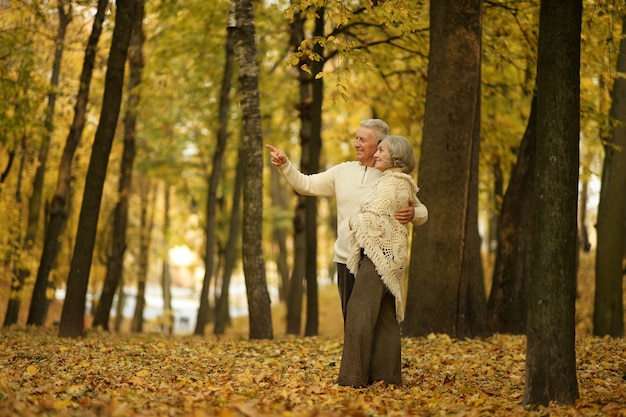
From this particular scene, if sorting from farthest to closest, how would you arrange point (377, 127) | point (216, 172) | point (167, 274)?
1. point (167, 274)
2. point (216, 172)
3. point (377, 127)

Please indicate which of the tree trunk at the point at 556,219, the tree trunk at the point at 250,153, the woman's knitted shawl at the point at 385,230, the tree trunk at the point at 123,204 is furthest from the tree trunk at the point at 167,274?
the tree trunk at the point at 556,219

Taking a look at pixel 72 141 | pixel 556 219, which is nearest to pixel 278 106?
pixel 72 141

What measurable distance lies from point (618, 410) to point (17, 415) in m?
4.05

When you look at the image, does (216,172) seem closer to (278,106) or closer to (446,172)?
(278,106)

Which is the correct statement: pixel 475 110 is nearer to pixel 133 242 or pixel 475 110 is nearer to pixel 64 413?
pixel 64 413

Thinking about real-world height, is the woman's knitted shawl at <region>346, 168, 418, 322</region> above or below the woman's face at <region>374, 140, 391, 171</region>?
below

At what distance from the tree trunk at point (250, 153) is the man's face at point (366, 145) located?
15.9ft

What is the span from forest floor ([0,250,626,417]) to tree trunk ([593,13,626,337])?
2.80 metres

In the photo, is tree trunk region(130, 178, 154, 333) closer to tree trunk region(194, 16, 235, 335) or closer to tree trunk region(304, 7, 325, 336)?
tree trunk region(194, 16, 235, 335)

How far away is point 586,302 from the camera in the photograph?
76.1ft

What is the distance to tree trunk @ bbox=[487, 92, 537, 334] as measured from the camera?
40.9 ft

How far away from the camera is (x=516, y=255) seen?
12.5 m

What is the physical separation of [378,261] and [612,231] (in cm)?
778

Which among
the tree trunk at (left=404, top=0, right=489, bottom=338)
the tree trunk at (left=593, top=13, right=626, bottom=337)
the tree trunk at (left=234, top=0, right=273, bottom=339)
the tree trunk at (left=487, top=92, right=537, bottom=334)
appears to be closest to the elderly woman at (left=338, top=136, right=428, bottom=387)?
the tree trunk at (left=404, top=0, right=489, bottom=338)
